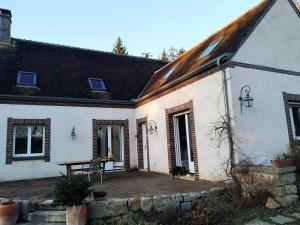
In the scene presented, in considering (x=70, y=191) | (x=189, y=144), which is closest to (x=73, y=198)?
(x=70, y=191)

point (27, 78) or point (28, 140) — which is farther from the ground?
point (27, 78)

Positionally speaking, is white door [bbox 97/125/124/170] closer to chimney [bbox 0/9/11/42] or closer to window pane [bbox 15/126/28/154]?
window pane [bbox 15/126/28/154]

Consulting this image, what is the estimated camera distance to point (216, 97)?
Answer: 7.26 m

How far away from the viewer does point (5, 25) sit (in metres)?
12.4

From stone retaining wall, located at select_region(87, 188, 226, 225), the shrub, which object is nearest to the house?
stone retaining wall, located at select_region(87, 188, 226, 225)

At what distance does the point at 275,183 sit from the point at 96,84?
8995 mm

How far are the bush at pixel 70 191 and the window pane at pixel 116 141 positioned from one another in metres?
6.78

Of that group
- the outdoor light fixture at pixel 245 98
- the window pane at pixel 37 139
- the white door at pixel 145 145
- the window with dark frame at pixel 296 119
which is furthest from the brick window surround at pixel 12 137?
the window with dark frame at pixel 296 119

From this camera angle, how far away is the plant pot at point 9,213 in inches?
194

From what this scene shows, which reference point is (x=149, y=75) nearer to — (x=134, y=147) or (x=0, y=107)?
(x=134, y=147)

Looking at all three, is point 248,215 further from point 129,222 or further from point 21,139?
point 21,139

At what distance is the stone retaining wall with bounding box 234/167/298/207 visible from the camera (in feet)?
17.6

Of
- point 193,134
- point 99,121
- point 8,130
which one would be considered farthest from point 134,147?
point 8,130

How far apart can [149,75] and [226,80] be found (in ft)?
26.0
